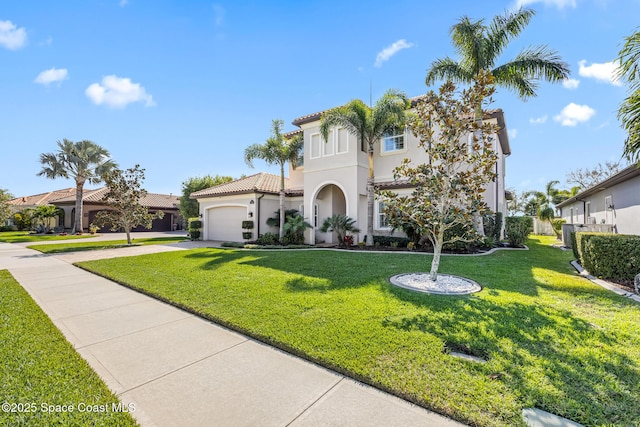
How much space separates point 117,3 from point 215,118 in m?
7.22

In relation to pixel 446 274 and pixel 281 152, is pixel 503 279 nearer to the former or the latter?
pixel 446 274

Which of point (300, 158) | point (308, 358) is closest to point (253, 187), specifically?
point (300, 158)

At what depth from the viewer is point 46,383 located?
9.86 feet

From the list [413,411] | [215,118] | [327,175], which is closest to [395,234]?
[327,175]

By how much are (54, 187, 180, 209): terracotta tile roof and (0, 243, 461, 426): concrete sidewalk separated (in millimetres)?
29929

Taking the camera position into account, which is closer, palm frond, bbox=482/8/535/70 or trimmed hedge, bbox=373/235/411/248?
palm frond, bbox=482/8/535/70

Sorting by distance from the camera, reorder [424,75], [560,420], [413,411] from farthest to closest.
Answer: [424,75], [413,411], [560,420]

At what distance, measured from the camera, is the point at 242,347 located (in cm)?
395

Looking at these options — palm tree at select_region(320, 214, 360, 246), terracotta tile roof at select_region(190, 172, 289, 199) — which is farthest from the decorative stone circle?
terracotta tile roof at select_region(190, 172, 289, 199)

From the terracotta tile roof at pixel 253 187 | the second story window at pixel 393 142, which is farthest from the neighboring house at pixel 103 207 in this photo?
the second story window at pixel 393 142

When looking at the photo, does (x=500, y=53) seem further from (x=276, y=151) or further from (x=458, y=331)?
(x=458, y=331)

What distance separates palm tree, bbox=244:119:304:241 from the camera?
17.6m

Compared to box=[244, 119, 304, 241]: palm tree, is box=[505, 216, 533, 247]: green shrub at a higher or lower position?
lower

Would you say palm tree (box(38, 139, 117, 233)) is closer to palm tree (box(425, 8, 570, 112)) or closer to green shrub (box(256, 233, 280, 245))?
green shrub (box(256, 233, 280, 245))
